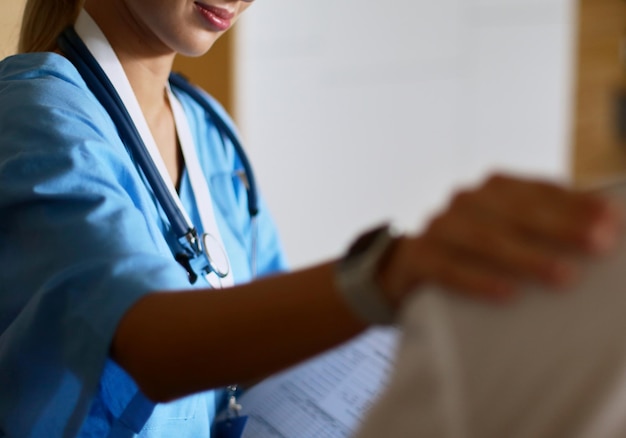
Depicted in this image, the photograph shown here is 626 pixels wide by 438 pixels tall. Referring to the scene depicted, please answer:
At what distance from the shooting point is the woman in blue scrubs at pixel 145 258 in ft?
1.63

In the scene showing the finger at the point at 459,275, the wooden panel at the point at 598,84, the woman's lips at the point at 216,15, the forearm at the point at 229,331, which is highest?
the woman's lips at the point at 216,15

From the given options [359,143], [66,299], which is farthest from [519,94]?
[66,299]

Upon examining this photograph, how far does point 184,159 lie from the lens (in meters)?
1.25

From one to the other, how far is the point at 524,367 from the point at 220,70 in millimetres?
2107

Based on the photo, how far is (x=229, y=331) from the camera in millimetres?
656

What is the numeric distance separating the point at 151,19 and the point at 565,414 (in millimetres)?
802

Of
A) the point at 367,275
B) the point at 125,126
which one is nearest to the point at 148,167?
the point at 125,126

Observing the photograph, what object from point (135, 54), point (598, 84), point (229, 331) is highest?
point (135, 54)

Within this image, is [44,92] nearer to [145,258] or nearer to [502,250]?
[145,258]

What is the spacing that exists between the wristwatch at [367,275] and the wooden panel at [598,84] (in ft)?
12.3

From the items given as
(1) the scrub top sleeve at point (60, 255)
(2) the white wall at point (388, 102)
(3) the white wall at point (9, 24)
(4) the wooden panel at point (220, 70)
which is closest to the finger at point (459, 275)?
(1) the scrub top sleeve at point (60, 255)

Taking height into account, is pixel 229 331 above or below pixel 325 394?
above

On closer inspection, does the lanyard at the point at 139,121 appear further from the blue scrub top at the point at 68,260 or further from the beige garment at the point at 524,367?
the beige garment at the point at 524,367

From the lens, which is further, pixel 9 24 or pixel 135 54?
pixel 9 24
